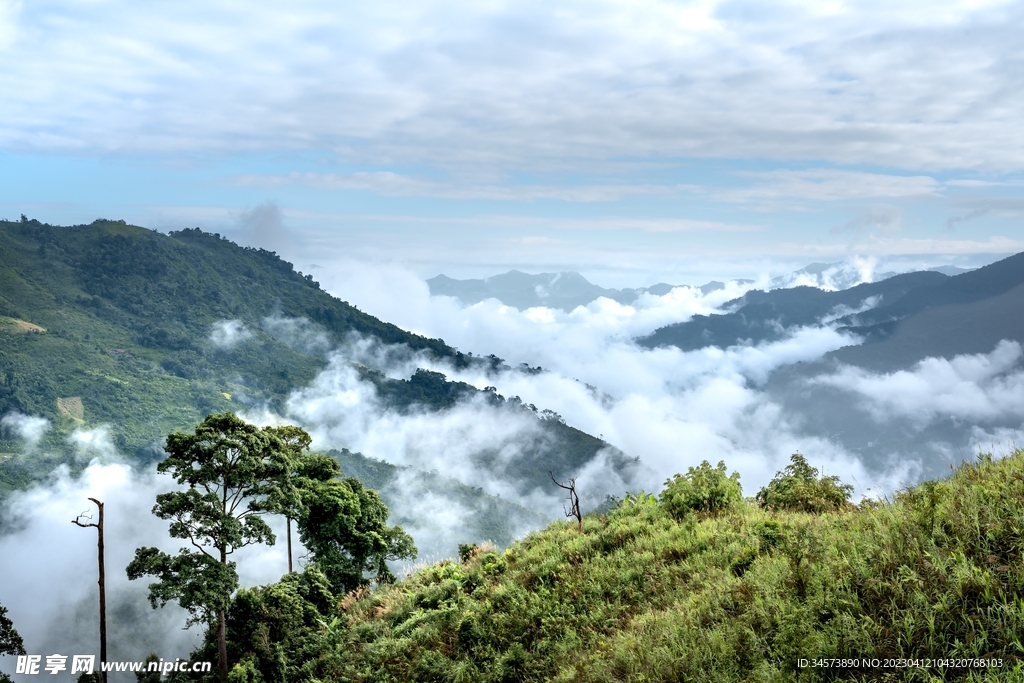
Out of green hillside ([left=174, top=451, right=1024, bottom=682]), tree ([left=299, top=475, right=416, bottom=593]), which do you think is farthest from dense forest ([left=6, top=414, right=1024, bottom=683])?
tree ([left=299, top=475, right=416, bottom=593])

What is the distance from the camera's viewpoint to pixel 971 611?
7.25 meters

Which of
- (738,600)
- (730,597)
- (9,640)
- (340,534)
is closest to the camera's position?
(738,600)

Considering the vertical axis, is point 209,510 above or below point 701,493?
below

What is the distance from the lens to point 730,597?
9367mm

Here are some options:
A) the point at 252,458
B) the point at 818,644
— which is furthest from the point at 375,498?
the point at 818,644

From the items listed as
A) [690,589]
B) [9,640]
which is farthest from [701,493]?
[9,640]

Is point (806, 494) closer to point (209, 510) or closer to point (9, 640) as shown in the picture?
point (209, 510)

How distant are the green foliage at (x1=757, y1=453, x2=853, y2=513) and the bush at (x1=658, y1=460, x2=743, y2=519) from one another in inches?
37.5

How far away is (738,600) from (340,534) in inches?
1017

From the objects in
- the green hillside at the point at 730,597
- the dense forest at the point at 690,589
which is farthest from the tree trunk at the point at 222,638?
the green hillside at the point at 730,597

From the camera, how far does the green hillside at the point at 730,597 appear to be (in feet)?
24.0

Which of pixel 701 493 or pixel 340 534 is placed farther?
pixel 340 534

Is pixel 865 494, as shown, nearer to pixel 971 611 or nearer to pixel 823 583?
pixel 823 583

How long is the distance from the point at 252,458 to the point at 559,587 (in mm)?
14438
